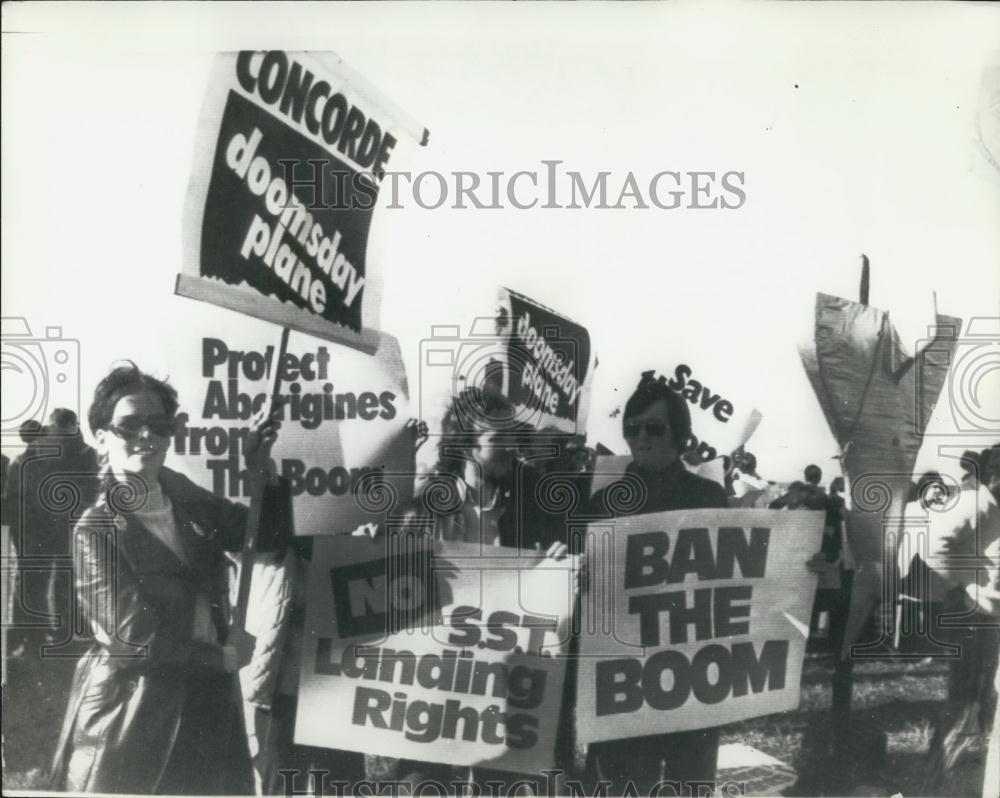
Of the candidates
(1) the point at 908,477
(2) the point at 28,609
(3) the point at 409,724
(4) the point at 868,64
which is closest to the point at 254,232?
(2) the point at 28,609

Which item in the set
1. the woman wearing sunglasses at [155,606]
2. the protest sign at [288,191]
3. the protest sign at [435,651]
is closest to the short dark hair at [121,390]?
the woman wearing sunglasses at [155,606]

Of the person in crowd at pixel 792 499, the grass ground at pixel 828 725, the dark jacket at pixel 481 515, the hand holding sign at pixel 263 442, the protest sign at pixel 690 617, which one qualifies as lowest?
the grass ground at pixel 828 725

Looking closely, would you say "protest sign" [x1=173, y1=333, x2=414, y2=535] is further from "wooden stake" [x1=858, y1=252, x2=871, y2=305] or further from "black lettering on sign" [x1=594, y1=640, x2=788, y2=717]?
"wooden stake" [x1=858, y1=252, x2=871, y2=305]

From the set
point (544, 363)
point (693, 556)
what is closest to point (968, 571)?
point (693, 556)

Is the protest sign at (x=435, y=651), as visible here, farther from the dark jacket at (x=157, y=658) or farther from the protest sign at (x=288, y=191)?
the protest sign at (x=288, y=191)

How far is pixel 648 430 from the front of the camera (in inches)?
101

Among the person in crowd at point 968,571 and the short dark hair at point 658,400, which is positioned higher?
the short dark hair at point 658,400

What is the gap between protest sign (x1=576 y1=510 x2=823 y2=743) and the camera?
8.43 ft

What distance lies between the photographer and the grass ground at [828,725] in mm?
2609

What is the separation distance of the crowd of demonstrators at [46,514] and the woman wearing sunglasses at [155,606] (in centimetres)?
5

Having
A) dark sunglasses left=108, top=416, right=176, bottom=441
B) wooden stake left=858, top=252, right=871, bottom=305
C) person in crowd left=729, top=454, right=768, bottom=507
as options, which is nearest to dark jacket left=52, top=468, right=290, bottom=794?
dark sunglasses left=108, top=416, right=176, bottom=441

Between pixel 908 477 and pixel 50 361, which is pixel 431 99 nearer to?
pixel 50 361

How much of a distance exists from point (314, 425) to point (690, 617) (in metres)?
1.22

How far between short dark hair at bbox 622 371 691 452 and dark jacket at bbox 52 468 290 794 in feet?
3.39
